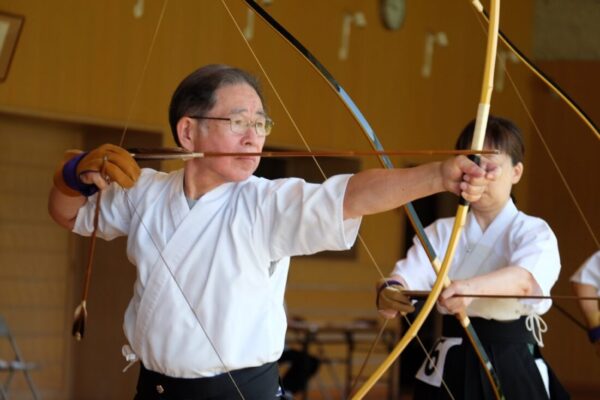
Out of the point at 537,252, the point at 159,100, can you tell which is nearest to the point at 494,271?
Result: the point at 537,252

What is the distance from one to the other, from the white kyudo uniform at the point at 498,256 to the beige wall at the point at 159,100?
7.81 feet

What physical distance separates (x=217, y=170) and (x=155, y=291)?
0.22 m

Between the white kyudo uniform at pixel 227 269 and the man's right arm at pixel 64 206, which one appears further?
the man's right arm at pixel 64 206

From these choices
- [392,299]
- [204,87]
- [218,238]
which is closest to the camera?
[218,238]

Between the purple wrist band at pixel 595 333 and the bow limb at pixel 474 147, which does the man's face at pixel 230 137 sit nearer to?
the bow limb at pixel 474 147

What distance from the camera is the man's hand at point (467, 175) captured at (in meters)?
1.42

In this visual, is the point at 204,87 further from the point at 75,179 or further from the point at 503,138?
the point at 503,138

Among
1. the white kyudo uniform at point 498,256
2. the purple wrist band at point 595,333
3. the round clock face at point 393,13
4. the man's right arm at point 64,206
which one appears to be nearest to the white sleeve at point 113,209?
the man's right arm at point 64,206

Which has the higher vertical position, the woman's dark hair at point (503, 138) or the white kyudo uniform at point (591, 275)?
A: the woman's dark hair at point (503, 138)

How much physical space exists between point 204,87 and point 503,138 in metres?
0.84

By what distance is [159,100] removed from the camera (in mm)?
5922

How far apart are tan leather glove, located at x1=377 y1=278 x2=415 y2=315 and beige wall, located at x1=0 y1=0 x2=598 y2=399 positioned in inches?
106

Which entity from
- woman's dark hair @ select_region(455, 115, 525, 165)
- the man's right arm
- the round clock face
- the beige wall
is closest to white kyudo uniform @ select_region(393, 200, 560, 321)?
woman's dark hair @ select_region(455, 115, 525, 165)

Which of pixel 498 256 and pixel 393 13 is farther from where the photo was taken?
pixel 393 13
